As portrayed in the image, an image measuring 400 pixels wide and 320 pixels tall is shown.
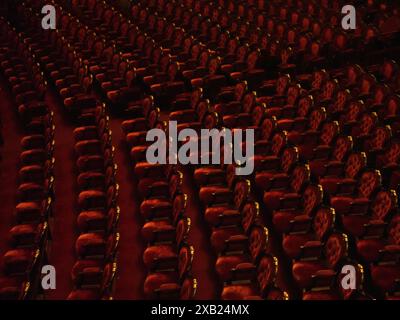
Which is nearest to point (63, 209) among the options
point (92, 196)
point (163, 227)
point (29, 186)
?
point (29, 186)

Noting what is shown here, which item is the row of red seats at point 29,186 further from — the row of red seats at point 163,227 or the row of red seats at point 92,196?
the row of red seats at point 163,227

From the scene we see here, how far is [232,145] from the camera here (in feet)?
13.6

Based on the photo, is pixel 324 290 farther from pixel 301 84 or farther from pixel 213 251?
pixel 301 84

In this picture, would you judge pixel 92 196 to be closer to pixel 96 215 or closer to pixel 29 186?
pixel 96 215

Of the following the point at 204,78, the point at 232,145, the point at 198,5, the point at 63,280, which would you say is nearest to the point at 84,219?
the point at 63,280

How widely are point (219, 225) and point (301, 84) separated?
2062 millimetres

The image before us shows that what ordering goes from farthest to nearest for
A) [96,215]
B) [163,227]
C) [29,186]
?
[29,186] → [96,215] → [163,227]

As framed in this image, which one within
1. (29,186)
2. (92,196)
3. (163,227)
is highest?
(29,186)

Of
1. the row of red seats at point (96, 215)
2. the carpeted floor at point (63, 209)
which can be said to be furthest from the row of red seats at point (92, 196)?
the carpeted floor at point (63, 209)

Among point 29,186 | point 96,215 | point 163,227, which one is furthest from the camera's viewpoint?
point 29,186

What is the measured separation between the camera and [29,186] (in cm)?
396

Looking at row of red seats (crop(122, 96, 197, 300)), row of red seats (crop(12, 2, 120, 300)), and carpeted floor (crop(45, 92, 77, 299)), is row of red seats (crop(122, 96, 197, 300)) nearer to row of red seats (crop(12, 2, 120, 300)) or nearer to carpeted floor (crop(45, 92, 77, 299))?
row of red seats (crop(12, 2, 120, 300))

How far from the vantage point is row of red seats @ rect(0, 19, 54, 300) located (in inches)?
128

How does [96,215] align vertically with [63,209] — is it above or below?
below
